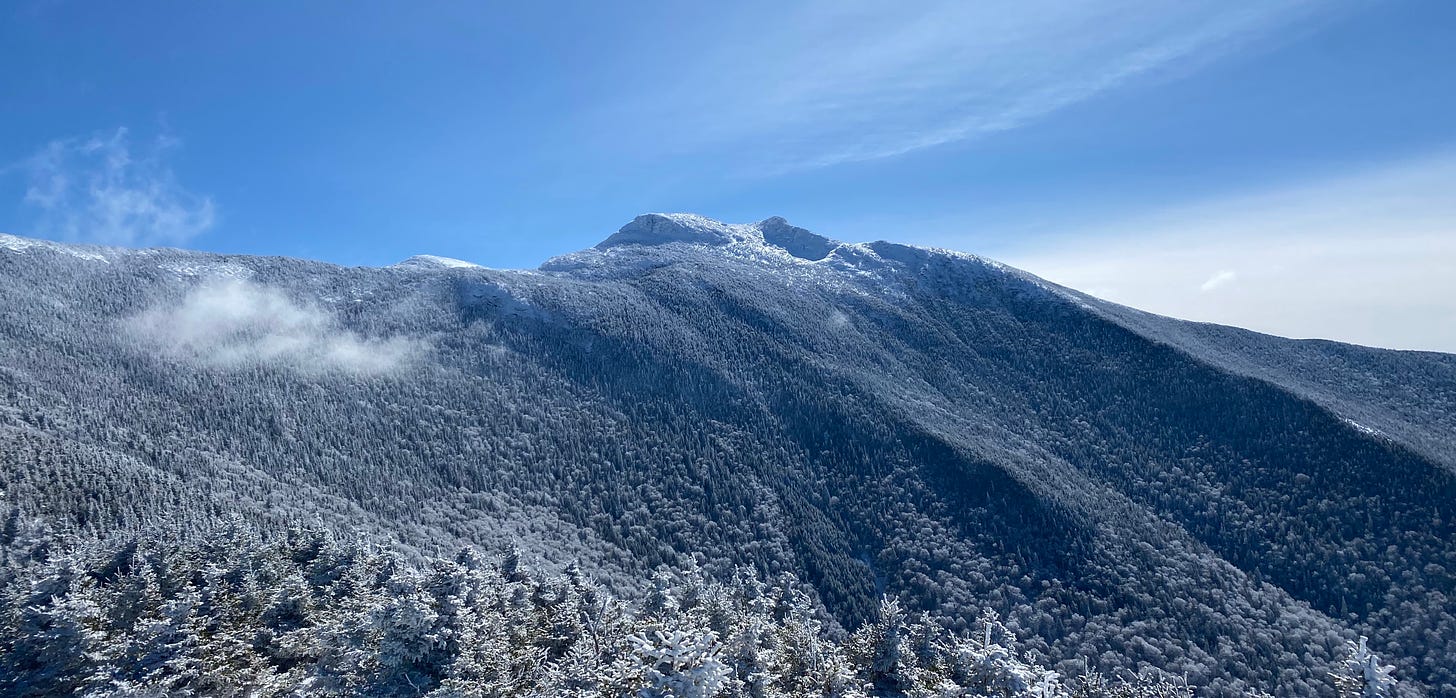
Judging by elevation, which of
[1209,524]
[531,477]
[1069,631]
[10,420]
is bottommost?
[1069,631]

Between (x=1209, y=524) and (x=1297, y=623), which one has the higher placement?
(x=1209, y=524)

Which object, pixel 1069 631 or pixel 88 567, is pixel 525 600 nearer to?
pixel 88 567

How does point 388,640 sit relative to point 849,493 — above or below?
above

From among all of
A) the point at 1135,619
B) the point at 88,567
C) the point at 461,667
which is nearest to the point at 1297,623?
the point at 1135,619

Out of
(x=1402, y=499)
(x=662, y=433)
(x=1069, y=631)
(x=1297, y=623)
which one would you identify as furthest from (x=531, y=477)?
(x=1402, y=499)

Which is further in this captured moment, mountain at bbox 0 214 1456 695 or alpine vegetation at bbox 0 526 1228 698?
mountain at bbox 0 214 1456 695

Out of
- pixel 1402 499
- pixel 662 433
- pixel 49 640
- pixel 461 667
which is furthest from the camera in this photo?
pixel 662 433

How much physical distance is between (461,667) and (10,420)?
147m

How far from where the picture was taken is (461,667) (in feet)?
153

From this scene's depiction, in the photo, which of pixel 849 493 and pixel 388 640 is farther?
pixel 849 493

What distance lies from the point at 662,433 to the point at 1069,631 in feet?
373

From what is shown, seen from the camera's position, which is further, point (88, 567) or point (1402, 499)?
point (1402, 499)

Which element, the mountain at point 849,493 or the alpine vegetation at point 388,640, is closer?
the alpine vegetation at point 388,640

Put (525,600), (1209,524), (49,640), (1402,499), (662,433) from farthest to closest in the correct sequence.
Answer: (662,433) < (1209,524) < (1402,499) < (525,600) < (49,640)
